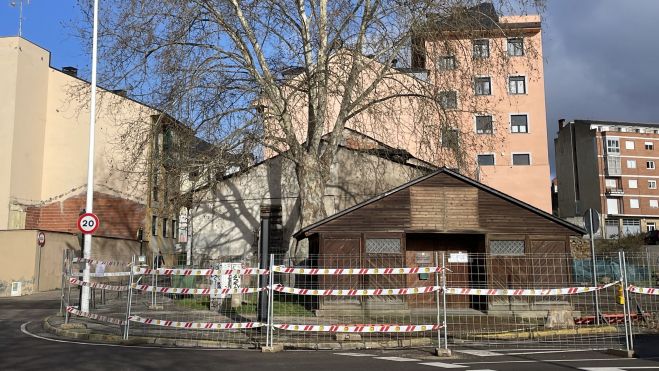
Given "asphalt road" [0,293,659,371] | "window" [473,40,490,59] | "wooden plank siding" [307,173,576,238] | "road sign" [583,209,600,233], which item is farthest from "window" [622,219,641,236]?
"asphalt road" [0,293,659,371]

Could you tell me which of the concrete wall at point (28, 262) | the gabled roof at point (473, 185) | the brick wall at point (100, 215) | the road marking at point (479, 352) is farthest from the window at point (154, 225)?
the road marking at point (479, 352)

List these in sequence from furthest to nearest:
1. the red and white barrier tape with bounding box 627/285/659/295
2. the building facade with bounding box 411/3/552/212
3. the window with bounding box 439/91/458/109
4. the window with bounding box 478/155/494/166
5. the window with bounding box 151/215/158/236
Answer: the window with bounding box 478/155/494/166 → the window with bounding box 151/215/158/236 → the window with bounding box 439/91/458/109 → the building facade with bounding box 411/3/552/212 → the red and white barrier tape with bounding box 627/285/659/295

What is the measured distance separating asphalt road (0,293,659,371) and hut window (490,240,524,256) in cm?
667

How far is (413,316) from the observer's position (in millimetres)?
15828

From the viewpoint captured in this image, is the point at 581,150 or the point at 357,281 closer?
the point at 357,281

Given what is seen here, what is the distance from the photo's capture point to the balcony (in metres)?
81.2

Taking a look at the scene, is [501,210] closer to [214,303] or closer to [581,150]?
[214,303]

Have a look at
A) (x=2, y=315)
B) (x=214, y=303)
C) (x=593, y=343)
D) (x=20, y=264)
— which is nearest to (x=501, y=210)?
(x=593, y=343)

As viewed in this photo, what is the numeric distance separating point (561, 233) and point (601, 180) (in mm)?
70680

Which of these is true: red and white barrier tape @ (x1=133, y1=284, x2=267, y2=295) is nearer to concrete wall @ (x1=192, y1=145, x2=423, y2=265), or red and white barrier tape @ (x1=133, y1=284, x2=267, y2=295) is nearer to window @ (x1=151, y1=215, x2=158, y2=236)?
concrete wall @ (x1=192, y1=145, x2=423, y2=265)

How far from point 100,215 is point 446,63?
30816mm

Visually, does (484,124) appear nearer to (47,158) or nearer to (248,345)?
(248,345)

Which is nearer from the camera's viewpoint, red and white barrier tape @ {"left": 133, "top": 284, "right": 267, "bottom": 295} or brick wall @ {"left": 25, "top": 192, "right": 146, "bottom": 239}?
red and white barrier tape @ {"left": 133, "top": 284, "right": 267, "bottom": 295}

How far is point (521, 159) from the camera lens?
2051 inches
